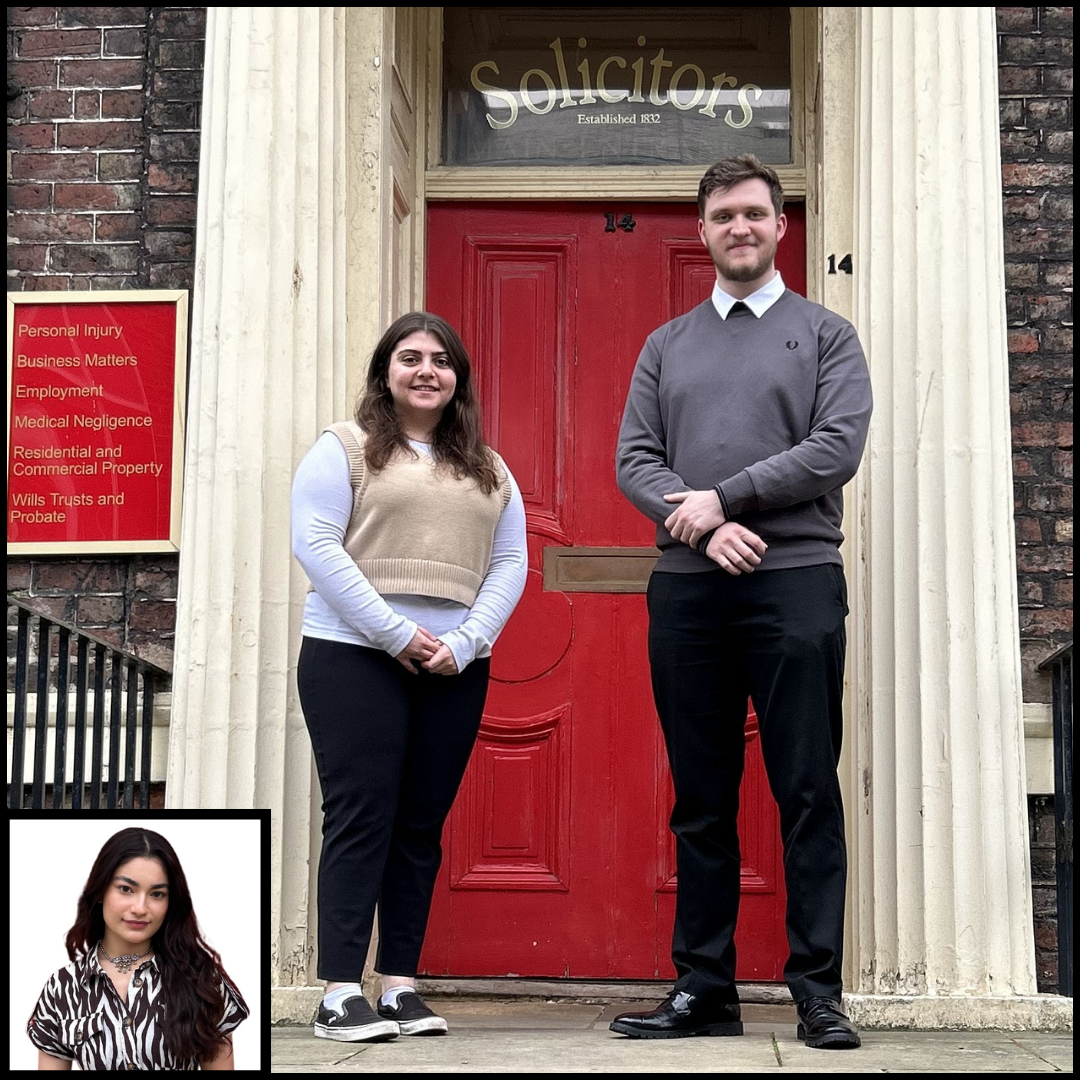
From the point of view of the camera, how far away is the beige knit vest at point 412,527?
3.51 m

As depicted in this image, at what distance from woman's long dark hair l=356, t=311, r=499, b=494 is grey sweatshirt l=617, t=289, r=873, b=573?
1.12 ft

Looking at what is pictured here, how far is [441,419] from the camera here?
3689 millimetres

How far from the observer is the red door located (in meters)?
4.89

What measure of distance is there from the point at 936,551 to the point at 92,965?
7.66ft

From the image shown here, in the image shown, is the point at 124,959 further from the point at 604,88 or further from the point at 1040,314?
the point at 604,88

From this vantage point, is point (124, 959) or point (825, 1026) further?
point (825, 1026)

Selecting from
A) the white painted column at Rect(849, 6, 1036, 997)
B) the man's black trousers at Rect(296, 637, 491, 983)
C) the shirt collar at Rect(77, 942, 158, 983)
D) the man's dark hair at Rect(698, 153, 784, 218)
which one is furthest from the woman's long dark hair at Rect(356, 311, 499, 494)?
the shirt collar at Rect(77, 942, 158, 983)

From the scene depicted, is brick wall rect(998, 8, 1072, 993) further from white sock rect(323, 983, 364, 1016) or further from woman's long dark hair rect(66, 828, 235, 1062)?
woman's long dark hair rect(66, 828, 235, 1062)

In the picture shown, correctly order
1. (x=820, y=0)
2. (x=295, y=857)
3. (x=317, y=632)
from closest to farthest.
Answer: (x=317, y=632) < (x=295, y=857) < (x=820, y=0)

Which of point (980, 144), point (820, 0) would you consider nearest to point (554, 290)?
point (820, 0)

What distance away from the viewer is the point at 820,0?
15.0 ft

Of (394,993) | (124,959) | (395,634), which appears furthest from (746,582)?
(124,959)

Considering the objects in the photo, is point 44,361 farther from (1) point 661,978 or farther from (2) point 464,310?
(1) point 661,978

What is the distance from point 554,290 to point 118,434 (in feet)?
4.90
